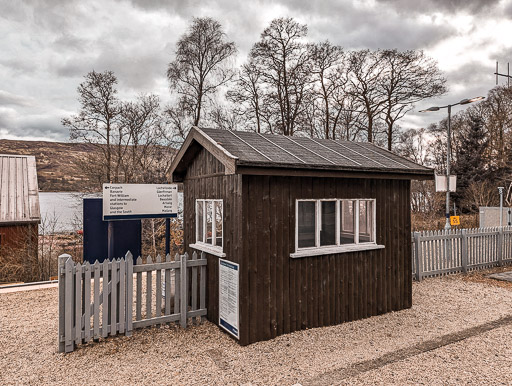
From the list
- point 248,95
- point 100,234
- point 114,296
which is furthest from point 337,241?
point 248,95

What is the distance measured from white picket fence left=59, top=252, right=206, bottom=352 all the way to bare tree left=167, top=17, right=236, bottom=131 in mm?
11440

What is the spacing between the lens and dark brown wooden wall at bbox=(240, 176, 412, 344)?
507 cm

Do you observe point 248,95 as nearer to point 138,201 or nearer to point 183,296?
point 138,201

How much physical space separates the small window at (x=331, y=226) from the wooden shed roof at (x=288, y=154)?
70cm

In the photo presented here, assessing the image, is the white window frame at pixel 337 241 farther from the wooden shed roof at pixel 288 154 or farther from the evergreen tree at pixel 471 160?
the evergreen tree at pixel 471 160

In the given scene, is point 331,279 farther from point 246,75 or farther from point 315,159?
point 246,75

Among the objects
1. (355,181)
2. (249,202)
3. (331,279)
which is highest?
(355,181)

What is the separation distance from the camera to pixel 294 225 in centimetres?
545

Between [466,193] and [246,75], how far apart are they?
824 inches

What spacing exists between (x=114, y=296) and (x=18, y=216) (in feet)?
30.2

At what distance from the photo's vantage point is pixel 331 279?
5828 mm

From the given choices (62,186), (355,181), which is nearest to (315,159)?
(355,181)

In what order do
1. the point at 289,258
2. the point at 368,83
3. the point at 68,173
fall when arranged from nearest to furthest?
1. the point at 289,258
2. the point at 68,173
3. the point at 368,83

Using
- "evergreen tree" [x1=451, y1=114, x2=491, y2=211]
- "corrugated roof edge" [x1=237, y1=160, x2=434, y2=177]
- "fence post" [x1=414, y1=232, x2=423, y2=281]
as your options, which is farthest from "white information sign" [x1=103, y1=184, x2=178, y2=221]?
"evergreen tree" [x1=451, y1=114, x2=491, y2=211]
